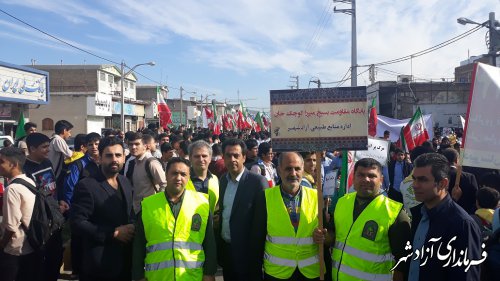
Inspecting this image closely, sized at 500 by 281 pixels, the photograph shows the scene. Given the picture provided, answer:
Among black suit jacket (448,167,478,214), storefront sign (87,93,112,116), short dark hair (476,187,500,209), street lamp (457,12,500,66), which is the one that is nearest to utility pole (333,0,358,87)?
street lamp (457,12,500,66)

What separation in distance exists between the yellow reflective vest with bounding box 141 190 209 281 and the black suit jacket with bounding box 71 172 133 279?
1.30 ft

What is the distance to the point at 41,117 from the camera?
33.5m

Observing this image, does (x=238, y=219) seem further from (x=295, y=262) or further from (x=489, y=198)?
(x=489, y=198)

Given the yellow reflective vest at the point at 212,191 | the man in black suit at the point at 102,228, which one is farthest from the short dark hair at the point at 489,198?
the man in black suit at the point at 102,228

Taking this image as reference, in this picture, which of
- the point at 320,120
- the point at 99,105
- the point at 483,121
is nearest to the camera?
the point at 320,120

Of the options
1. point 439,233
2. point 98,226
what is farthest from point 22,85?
point 439,233

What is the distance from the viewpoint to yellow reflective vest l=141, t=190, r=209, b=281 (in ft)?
11.5

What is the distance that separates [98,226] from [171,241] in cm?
70

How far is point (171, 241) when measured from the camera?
11.5 ft

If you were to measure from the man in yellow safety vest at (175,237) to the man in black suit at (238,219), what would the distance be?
0.36 metres

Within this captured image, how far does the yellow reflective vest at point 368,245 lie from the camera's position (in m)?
3.31

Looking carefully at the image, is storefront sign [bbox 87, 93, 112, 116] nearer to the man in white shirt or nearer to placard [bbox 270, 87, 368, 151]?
the man in white shirt

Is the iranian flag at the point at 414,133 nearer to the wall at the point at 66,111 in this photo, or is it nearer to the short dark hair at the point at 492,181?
the short dark hair at the point at 492,181

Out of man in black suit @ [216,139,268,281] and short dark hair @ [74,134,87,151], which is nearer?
man in black suit @ [216,139,268,281]
